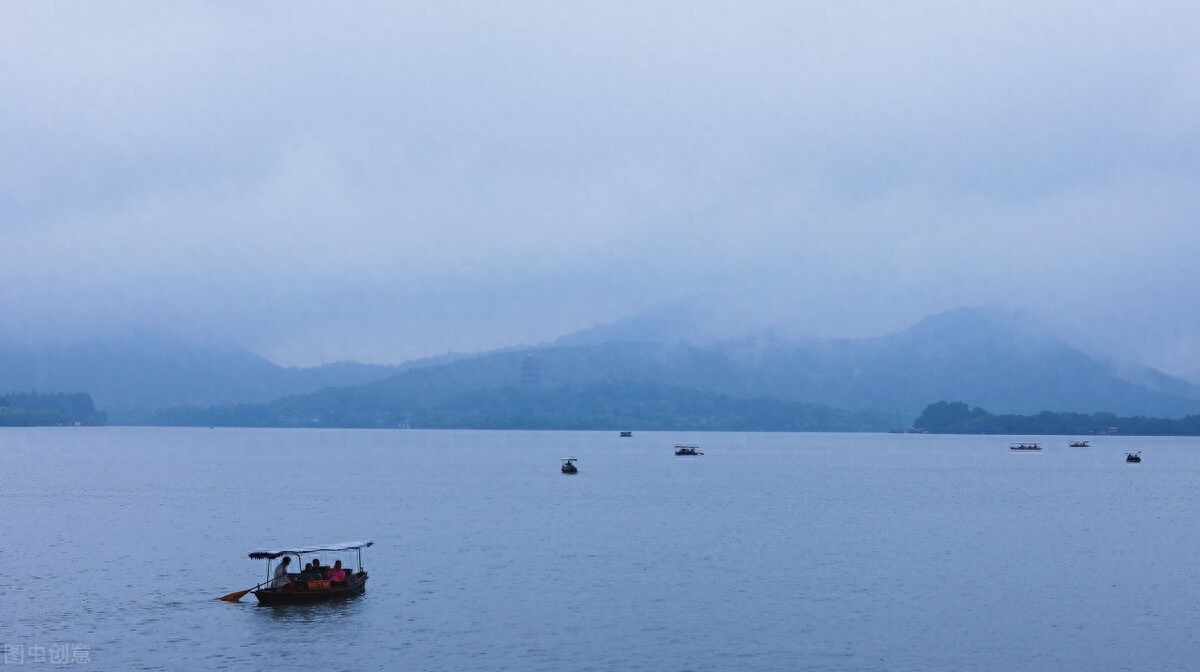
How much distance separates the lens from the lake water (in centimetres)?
5331

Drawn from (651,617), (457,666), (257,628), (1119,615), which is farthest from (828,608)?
(257,628)

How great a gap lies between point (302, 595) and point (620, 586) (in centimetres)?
1961

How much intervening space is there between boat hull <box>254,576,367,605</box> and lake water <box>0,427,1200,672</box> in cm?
81

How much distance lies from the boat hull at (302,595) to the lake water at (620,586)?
0.81 meters

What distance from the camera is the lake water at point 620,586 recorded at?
175 ft

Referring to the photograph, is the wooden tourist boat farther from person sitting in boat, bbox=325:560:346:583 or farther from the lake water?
the lake water

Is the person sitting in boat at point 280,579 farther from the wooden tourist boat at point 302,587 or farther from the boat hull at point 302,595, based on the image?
the boat hull at point 302,595

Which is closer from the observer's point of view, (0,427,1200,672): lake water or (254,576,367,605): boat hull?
(0,427,1200,672): lake water

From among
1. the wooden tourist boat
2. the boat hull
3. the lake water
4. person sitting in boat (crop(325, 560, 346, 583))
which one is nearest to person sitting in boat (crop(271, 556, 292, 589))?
the wooden tourist boat

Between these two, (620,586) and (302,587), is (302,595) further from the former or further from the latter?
(620,586)

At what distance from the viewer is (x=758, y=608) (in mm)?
64062

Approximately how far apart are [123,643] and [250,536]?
45.6 meters

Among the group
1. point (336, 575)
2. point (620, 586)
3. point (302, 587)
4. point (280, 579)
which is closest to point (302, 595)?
point (302, 587)

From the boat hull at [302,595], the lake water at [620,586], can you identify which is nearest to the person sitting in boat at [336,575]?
the boat hull at [302,595]
